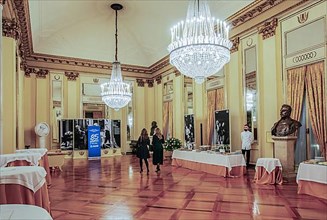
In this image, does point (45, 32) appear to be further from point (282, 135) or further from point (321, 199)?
point (321, 199)

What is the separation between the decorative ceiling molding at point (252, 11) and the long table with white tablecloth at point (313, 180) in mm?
4728

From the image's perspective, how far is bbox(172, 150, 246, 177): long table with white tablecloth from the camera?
275 inches

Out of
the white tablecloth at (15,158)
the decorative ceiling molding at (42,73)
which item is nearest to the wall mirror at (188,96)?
the decorative ceiling molding at (42,73)

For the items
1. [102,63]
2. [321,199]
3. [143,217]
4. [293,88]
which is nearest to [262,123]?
[293,88]

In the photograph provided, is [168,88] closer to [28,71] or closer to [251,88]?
[251,88]

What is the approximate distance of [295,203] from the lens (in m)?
4.44

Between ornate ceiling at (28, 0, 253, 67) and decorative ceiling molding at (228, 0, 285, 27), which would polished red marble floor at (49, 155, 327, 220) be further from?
ornate ceiling at (28, 0, 253, 67)

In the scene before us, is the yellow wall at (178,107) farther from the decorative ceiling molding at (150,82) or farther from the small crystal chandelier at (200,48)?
the small crystal chandelier at (200,48)

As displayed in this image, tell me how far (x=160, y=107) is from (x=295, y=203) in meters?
10.7

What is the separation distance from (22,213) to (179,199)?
3578 millimetres

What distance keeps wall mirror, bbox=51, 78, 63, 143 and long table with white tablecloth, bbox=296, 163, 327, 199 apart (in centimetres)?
1069

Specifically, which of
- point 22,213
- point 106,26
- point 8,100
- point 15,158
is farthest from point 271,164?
point 106,26

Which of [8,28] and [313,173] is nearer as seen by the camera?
[313,173]

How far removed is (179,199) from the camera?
484 centimetres
